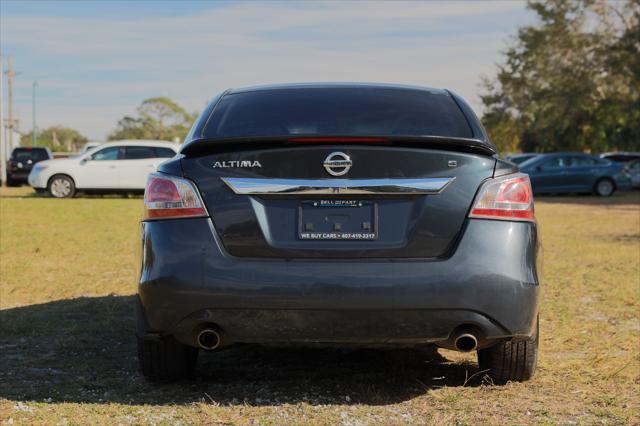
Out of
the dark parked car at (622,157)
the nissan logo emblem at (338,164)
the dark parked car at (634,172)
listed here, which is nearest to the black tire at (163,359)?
the nissan logo emblem at (338,164)

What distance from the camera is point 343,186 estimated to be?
4098 mm

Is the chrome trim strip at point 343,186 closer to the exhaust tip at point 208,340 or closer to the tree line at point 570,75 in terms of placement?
the exhaust tip at point 208,340

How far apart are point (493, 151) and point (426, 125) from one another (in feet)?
1.30

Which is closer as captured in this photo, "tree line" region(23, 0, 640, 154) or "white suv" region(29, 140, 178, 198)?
"white suv" region(29, 140, 178, 198)

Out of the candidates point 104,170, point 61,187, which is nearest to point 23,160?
point 61,187

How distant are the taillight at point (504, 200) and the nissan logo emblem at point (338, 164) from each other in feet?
2.00

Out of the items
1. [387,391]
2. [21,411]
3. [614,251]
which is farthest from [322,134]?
[614,251]

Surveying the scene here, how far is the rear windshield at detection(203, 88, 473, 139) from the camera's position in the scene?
4.46 meters

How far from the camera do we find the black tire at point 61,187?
25.7m

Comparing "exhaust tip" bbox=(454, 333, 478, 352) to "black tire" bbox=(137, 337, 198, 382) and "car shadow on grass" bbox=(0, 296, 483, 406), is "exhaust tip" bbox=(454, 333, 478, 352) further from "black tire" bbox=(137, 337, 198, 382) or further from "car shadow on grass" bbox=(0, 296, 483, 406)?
"black tire" bbox=(137, 337, 198, 382)

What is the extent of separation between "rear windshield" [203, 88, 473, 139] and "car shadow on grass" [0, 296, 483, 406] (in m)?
1.32

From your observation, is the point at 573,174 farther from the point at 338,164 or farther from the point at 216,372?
the point at 338,164

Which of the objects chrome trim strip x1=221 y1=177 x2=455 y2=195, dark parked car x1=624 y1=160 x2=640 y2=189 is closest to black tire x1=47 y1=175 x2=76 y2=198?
dark parked car x1=624 y1=160 x2=640 y2=189

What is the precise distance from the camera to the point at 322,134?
13.9ft
